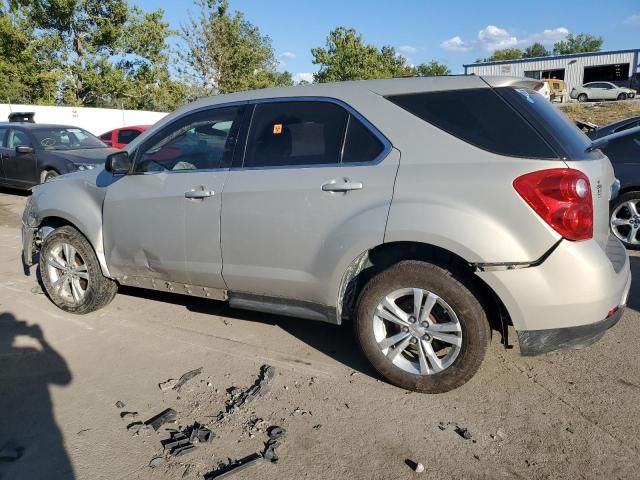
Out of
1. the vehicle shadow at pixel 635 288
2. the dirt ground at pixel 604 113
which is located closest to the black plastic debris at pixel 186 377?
the vehicle shadow at pixel 635 288

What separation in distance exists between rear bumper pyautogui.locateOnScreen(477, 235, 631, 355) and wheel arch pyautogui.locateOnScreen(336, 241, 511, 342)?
126 mm

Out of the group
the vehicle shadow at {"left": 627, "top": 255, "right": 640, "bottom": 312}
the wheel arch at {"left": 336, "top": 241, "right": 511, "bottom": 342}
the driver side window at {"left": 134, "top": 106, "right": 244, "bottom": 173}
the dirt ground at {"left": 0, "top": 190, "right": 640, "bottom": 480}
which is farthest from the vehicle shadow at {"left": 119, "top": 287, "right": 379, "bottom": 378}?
the vehicle shadow at {"left": 627, "top": 255, "right": 640, "bottom": 312}

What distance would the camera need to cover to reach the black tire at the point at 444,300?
2.88 meters

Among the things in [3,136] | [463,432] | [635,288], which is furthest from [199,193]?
[3,136]

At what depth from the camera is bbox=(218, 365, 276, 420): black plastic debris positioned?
121 inches

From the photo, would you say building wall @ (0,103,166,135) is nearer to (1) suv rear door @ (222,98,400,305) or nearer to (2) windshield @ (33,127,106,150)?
(2) windshield @ (33,127,106,150)

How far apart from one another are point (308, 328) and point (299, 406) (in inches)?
46.5

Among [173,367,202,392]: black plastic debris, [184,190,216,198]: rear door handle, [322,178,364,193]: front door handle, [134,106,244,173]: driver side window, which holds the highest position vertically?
[134,106,244,173]: driver side window

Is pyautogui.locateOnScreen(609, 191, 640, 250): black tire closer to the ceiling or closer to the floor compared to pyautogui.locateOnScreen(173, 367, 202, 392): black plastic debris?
closer to the ceiling

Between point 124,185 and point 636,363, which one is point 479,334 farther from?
point 124,185

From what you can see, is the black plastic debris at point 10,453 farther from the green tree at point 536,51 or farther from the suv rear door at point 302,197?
the green tree at point 536,51

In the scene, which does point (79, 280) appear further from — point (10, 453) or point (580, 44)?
point (580, 44)

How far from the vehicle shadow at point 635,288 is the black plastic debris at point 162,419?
3884 millimetres

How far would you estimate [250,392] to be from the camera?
10.5 ft
